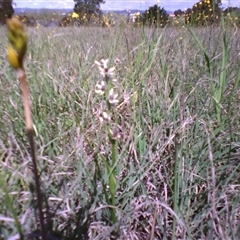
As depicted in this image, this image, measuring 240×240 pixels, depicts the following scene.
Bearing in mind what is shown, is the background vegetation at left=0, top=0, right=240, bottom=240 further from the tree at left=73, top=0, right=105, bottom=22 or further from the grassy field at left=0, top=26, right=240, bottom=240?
the tree at left=73, top=0, right=105, bottom=22

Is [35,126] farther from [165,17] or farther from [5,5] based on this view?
[5,5]

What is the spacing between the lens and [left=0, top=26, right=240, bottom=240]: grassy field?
2.55 ft

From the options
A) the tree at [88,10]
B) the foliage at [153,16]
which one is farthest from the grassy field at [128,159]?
the tree at [88,10]

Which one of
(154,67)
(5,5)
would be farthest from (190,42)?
(5,5)

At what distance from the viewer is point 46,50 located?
6.86 feet

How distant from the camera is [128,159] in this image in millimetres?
1073

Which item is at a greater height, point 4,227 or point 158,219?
point 4,227

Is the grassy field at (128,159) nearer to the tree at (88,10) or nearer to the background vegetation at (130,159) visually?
the background vegetation at (130,159)

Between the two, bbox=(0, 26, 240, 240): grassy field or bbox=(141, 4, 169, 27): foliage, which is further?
bbox=(141, 4, 169, 27): foliage

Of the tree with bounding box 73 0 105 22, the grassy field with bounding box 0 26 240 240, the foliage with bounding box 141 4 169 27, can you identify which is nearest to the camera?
the grassy field with bounding box 0 26 240 240

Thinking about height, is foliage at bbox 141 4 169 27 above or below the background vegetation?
above

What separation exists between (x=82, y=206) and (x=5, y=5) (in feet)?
37.5

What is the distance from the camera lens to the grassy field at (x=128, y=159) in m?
0.78

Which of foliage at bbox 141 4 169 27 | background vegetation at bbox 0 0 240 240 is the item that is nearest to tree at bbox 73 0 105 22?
foliage at bbox 141 4 169 27
